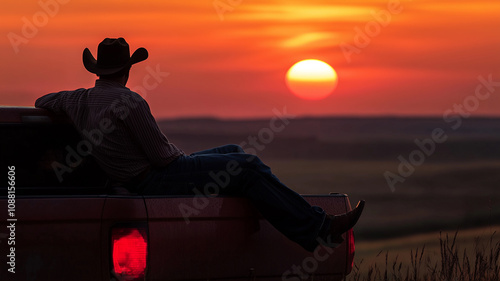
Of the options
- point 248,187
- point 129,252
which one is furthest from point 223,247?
point 129,252

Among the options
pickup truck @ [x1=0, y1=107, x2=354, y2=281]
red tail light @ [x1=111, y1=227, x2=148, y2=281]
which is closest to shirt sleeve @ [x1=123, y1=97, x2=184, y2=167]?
pickup truck @ [x1=0, y1=107, x2=354, y2=281]

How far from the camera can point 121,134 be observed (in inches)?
241

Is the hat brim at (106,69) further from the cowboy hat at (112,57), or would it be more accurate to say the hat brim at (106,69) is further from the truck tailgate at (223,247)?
the truck tailgate at (223,247)

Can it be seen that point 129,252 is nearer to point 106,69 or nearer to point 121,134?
point 121,134

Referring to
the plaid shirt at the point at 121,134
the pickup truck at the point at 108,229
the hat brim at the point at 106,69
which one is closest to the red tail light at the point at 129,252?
the pickup truck at the point at 108,229

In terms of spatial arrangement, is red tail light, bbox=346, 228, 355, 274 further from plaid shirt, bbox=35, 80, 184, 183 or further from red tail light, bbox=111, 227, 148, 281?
red tail light, bbox=111, 227, 148, 281

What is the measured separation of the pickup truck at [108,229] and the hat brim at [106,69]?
56cm

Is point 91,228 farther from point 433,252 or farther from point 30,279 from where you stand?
point 433,252

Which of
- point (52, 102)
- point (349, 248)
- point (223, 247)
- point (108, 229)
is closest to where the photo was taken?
point (108, 229)

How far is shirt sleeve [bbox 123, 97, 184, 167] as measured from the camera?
6.05 metres

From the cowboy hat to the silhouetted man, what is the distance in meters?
0.20

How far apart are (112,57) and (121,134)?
2.73ft

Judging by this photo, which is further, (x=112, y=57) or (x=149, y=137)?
(x=112, y=57)

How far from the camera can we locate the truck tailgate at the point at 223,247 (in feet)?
17.4
